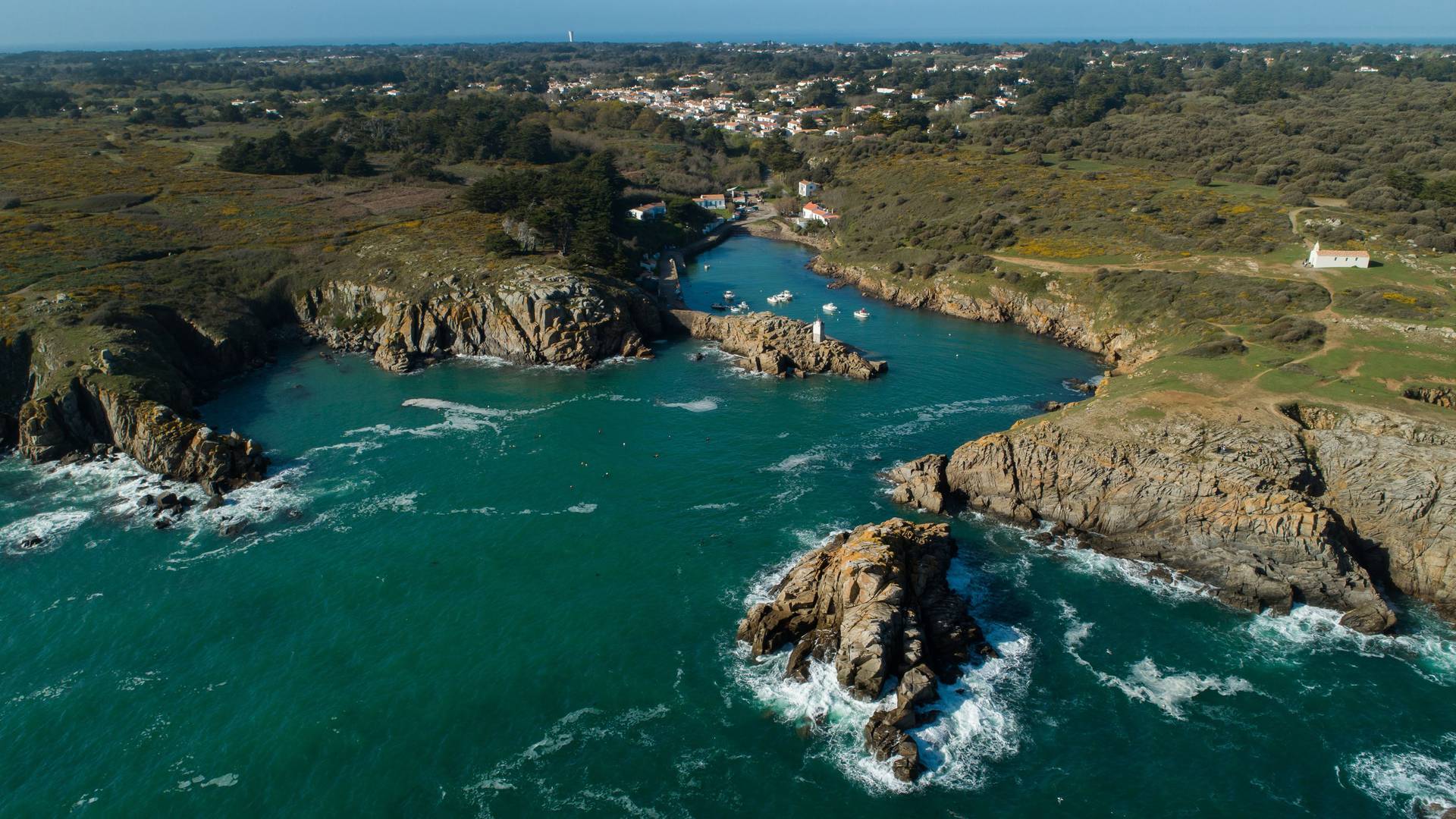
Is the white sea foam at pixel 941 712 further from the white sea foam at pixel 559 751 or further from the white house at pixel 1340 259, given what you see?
the white house at pixel 1340 259

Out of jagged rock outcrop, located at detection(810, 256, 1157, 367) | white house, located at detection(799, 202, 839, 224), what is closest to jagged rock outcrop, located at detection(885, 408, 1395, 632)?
jagged rock outcrop, located at detection(810, 256, 1157, 367)

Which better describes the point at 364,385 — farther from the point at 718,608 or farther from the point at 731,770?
the point at 731,770

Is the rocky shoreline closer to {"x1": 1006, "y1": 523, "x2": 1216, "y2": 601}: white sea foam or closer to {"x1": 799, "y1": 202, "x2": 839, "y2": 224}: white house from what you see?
{"x1": 1006, "y1": 523, "x2": 1216, "y2": 601}: white sea foam

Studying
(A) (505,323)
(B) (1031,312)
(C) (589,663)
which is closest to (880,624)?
(C) (589,663)

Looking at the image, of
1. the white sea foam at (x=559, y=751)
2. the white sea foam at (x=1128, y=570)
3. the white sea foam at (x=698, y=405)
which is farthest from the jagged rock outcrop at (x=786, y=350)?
the white sea foam at (x=559, y=751)

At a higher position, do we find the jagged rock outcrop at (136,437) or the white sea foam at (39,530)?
the jagged rock outcrop at (136,437)

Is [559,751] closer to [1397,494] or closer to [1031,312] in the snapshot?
[1397,494]
